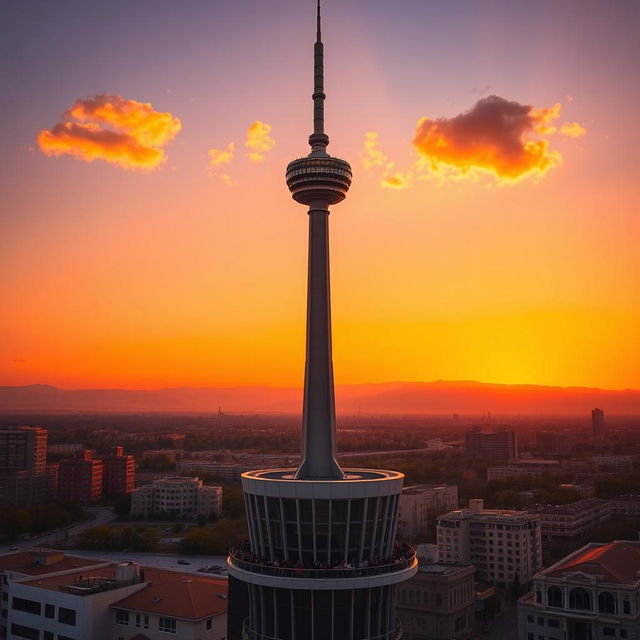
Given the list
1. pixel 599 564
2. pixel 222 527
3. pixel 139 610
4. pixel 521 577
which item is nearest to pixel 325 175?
pixel 139 610

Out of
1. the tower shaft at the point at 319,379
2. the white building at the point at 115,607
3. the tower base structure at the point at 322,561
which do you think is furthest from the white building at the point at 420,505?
the tower base structure at the point at 322,561

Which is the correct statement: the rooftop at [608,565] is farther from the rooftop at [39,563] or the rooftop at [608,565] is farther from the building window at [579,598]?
the rooftop at [39,563]

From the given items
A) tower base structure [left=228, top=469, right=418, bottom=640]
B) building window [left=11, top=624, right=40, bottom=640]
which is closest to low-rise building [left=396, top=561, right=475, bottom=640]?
tower base structure [left=228, top=469, right=418, bottom=640]

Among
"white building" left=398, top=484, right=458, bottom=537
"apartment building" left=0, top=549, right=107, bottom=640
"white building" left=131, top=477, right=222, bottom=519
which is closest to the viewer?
"apartment building" left=0, top=549, right=107, bottom=640

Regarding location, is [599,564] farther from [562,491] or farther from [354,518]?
[562,491]

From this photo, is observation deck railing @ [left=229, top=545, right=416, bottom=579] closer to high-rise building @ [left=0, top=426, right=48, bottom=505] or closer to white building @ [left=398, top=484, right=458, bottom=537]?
white building @ [left=398, top=484, right=458, bottom=537]
